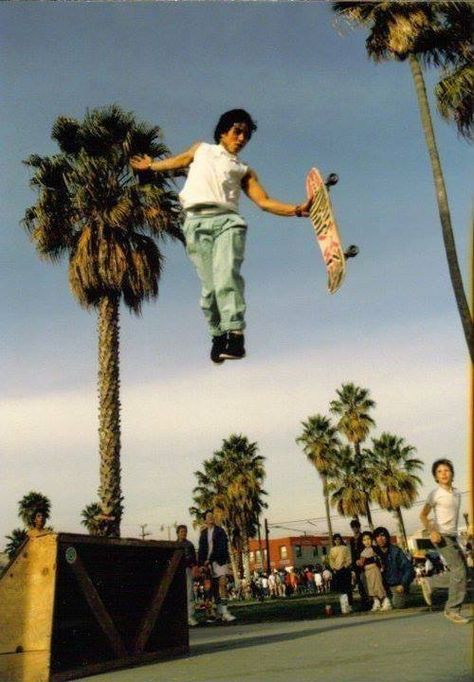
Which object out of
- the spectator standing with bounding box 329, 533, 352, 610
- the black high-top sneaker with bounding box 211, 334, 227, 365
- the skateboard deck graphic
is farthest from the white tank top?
the spectator standing with bounding box 329, 533, 352, 610

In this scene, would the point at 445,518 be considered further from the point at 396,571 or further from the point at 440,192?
the point at 440,192

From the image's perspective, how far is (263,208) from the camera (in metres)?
3.67

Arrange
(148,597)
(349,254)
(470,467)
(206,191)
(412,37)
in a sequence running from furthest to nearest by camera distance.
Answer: (412,37), (148,597), (206,191), (349,254), (470,467)

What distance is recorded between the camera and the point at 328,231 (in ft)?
10.9

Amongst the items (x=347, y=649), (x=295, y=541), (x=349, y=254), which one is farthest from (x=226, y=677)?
(x=295, y=541)

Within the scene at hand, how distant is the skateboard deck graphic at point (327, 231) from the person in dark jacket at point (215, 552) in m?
6.96

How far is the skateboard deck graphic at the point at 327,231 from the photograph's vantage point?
319 centimetres

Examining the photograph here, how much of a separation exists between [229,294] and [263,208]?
1.99 feet

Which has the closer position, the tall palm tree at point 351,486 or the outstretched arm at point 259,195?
the outstretched arm at point 259,195

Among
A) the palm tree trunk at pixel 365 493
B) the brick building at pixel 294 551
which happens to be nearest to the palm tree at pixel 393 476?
the palm tree trunk at pixel 365 493

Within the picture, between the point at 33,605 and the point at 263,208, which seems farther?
the point at 33,605

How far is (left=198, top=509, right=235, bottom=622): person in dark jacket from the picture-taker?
9.81m

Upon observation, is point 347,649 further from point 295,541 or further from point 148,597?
point 295,541

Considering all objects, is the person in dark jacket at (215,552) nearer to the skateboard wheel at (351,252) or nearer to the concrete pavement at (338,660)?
the concrete pavement at (338,660)
